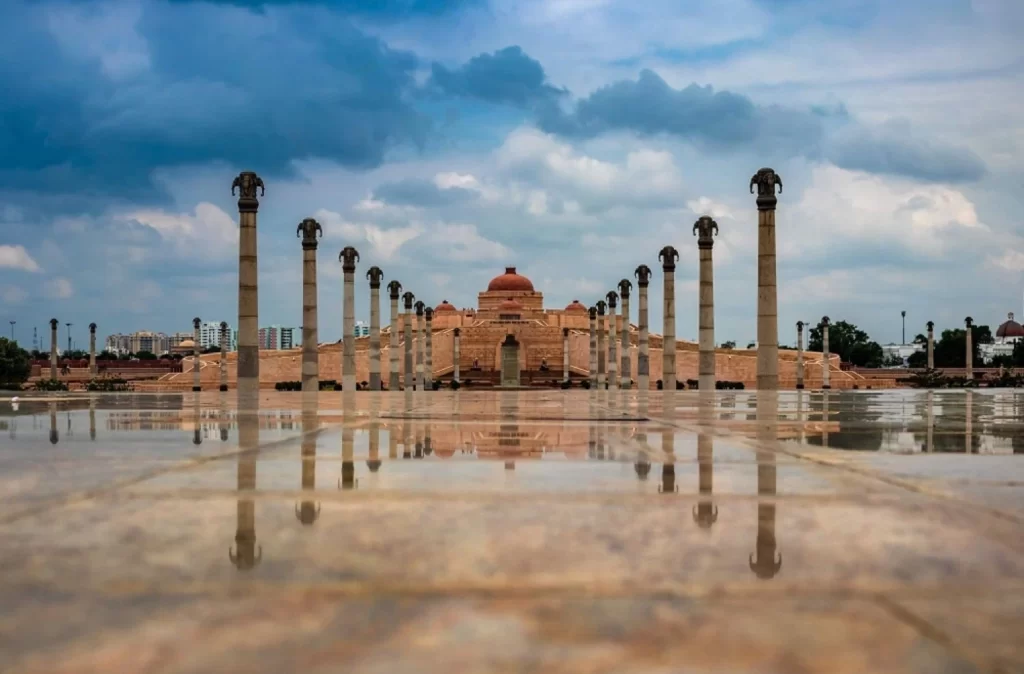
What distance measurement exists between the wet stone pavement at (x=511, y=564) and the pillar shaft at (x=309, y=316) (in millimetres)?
22217

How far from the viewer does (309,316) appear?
27203 mm

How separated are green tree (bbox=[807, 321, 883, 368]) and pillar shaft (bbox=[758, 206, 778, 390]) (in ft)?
341

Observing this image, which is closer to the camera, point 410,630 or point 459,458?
point 410,630

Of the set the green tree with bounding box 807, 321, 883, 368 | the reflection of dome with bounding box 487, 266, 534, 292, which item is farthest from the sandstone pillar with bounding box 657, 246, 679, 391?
the green tree with bounding box 807, 321, 883, 368

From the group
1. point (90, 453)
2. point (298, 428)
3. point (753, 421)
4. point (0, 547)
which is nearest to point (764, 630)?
point (0, 547)

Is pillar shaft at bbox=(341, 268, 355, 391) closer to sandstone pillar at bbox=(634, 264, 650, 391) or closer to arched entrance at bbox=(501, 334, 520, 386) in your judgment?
sandstone pillar at bbox=(634, 264, 650, 391)

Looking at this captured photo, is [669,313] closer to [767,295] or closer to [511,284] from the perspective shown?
[767,295]

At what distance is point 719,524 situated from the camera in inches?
113

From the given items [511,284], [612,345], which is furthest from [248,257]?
[511,284]

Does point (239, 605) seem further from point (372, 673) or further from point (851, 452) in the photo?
→ point (851, 452)

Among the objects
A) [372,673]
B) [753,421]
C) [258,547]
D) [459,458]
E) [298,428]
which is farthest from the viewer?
[753,421]

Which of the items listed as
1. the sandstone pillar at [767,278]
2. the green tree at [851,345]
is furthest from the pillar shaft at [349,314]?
the green tree at [851,345]

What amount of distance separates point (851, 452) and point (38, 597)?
14.6ft

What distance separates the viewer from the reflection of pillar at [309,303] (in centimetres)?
2689
